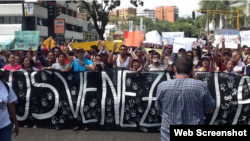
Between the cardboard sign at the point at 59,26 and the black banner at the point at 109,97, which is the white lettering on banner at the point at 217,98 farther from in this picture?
the cardboard sign at the point at 59,26

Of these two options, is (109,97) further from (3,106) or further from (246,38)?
(246,38)

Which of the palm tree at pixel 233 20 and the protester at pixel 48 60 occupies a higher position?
the palm tree at pixel 233 20

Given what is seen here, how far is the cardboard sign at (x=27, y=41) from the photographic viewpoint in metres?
11.2

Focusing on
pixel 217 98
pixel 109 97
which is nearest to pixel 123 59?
pixel 109 97

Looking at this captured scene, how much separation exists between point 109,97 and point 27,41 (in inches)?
223

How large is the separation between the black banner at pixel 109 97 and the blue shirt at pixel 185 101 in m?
3.08

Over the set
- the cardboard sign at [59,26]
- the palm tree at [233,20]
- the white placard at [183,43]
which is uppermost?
the palm tree at [233,20]

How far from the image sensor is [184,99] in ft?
10.8

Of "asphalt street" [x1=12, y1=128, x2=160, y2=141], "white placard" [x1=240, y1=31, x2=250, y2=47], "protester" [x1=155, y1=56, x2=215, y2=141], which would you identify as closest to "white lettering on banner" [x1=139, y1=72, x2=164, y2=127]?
"asphalt street" [x1=12, y1=128, x2=160, y2=141]

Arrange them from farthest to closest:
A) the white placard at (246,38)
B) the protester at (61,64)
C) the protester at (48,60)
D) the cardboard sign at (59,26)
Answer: the cardboard sign at (59,26), the white placard at (246,38), the protester at (48,60), the protester at (61,64)

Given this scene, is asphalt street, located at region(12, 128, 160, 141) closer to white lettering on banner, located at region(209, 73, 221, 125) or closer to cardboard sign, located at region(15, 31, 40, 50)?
white lettering on banner, located at region(209, 73, 221, 125)

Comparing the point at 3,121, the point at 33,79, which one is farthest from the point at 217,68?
the point at 3,121

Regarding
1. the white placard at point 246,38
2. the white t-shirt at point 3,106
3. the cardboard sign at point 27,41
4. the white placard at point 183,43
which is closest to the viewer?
the white t-shirt at point 3,106

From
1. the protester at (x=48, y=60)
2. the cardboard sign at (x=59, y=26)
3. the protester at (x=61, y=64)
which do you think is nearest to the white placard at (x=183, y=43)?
the protester at (x=48, y=60)
